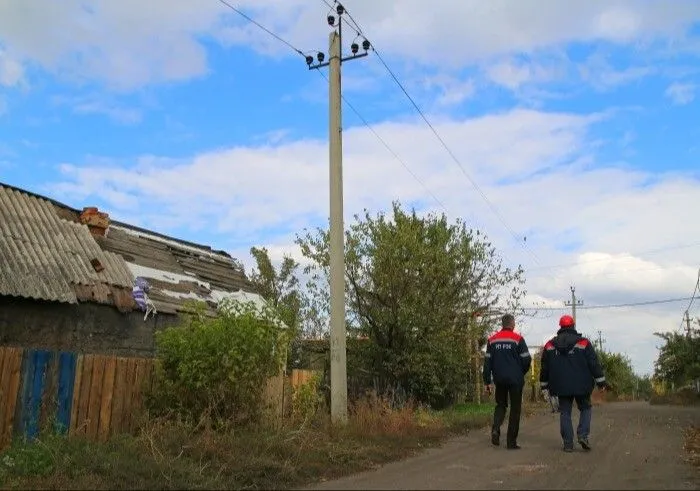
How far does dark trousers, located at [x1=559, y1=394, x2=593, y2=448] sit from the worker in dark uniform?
1.93 ft

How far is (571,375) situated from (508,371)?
874mm

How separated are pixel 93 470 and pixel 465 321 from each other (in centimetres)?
1292

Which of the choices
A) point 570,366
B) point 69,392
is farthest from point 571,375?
point 69,392

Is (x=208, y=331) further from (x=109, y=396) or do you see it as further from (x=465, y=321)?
(x=465, y=321)

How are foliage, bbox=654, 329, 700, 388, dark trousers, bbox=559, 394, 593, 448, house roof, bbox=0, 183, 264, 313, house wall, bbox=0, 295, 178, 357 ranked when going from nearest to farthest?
dark trousers, bbox=559, 394, 593, 448
house wall, bbox=0, 295, 178, 357
house roof, bbox=0, 183, 264, 313
foliage, bbox=654, 329, 700, 388

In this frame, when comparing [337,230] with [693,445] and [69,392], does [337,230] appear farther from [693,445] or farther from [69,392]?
→ [693,445]

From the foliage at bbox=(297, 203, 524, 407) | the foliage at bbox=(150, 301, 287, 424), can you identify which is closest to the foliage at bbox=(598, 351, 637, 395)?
the foliage at bbox=(297, 203, 524, 407)

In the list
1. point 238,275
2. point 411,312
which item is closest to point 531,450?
point 411,312

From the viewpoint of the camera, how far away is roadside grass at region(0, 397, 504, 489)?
21.5 ft

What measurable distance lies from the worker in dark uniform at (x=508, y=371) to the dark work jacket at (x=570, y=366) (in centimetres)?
38

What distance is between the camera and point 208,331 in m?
9.07

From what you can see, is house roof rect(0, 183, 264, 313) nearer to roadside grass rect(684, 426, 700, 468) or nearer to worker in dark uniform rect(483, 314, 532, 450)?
worker in dark uniform rect(483, 314, 532, 450)

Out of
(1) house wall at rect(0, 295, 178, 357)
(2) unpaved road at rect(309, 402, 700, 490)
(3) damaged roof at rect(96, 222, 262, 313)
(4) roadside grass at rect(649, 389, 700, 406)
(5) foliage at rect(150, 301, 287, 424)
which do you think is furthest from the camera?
(4) roadside grass at rect(649, 389, 700, 406)

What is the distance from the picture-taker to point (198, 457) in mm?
7430
